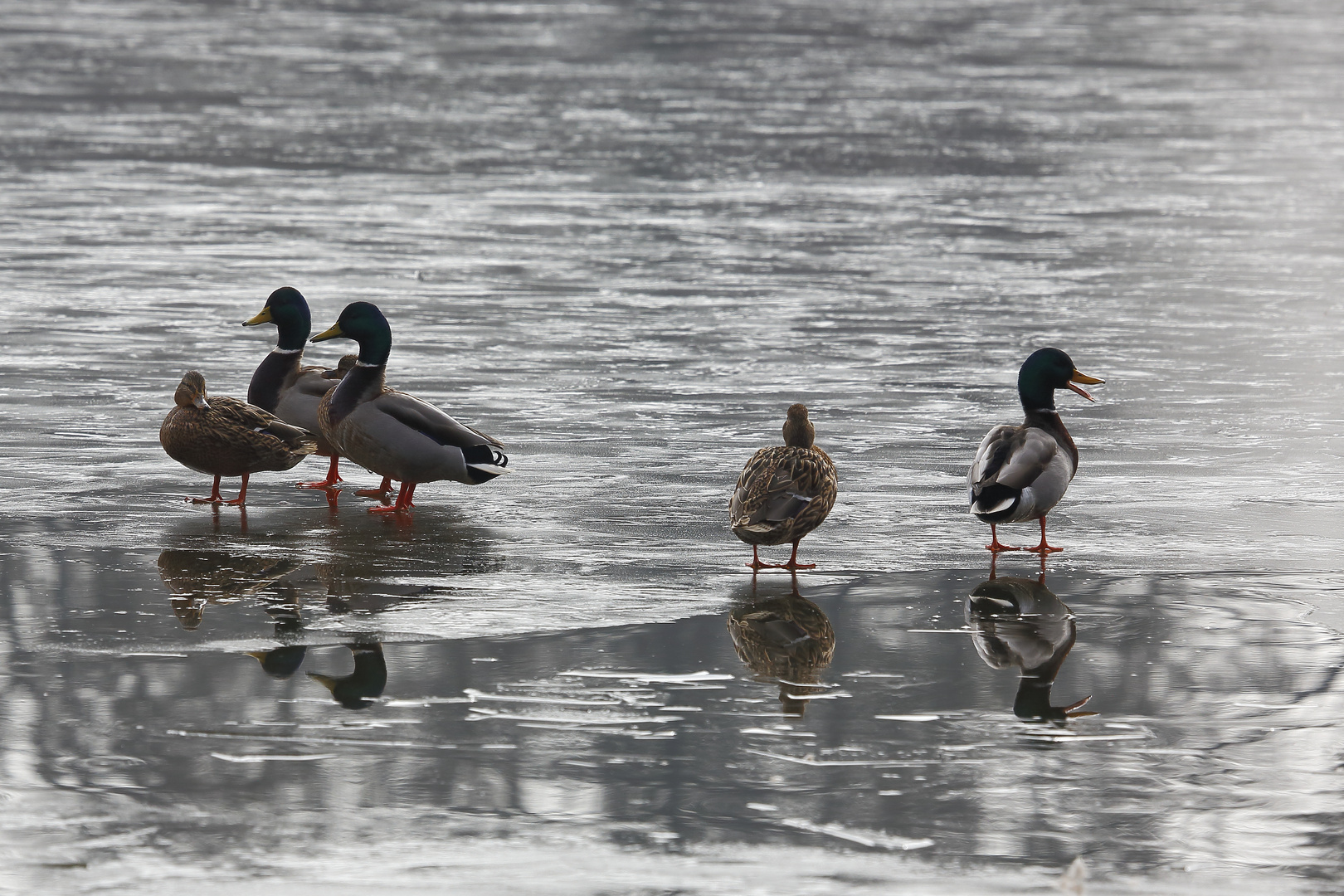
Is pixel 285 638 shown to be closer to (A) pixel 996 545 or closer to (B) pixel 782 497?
(B) pixel 782 497

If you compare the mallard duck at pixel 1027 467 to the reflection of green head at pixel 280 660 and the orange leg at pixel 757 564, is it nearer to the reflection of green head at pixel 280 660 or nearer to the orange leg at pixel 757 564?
the orange leg at pixel 757 564

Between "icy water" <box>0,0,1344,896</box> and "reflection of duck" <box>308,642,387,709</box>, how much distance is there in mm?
17

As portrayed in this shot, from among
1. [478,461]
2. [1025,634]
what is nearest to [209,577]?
[478,461]

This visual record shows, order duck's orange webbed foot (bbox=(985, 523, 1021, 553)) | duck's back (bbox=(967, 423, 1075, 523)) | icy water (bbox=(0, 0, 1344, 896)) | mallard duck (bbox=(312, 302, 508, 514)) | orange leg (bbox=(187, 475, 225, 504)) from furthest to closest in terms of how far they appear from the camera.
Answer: orange leg (bbox=(187, 475, 225, 504)), mallard duck (bbox=(312, 302, 508, 514)), duck's orange webbed foot (bbox=(985, 523, 1021, 553)), duck's back (bbox=(967, 423, 1075, 523)), icy water (bbox=(0, 0, 1344, 896))

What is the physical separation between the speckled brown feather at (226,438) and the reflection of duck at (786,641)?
102 inches

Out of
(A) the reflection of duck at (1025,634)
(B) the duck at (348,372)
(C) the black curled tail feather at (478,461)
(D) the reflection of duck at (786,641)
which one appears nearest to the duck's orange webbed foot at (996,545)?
(A) the reflection of duck at (1025,634)

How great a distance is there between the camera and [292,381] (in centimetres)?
917

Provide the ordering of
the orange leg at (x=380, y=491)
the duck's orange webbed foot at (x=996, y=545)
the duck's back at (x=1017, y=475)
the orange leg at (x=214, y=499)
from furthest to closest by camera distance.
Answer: the orange leg at (x=380, y=491)
the orange leg at (x=214, y=499)
the duck's orange webbed foot at (x=996, y=545)
the duck's back at (x=1017, y=475)

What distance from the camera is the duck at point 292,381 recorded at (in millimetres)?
8914

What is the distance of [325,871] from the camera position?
14.6 feet

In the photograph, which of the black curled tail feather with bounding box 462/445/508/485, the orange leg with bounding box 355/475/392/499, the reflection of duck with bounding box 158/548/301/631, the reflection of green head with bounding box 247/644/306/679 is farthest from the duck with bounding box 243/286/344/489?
the reflection of green head with bounding box 247/644/306/679

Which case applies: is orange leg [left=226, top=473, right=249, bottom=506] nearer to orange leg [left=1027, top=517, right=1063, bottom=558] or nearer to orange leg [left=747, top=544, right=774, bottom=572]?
orange leg [left=747, top=544, right=774, bottom=572]

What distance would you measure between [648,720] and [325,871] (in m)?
1.27

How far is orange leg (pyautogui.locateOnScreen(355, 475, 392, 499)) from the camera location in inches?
333
